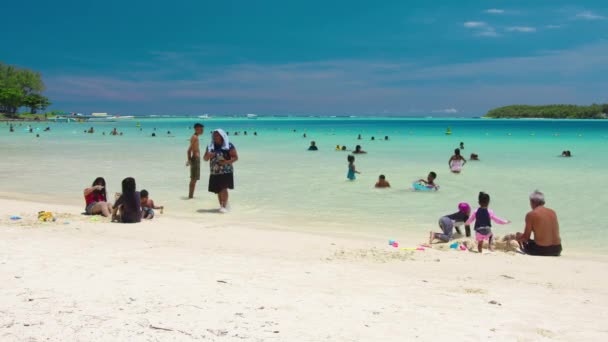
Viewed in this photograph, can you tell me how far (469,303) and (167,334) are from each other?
9.29ft

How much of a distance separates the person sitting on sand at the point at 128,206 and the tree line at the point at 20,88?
10522 centimetres

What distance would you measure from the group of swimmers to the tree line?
104 m

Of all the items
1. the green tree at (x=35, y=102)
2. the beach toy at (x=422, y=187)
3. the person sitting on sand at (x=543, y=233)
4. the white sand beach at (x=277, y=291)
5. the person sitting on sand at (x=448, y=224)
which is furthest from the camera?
the green tree at (x=35, y=102)

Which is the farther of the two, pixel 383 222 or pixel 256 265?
pixel 383 222

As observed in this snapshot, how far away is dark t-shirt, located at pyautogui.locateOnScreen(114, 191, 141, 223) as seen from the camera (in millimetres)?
8977

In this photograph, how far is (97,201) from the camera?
9906 mm

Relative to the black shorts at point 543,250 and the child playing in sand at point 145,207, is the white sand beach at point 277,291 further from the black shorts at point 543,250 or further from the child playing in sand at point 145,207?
the child playing in sand at point 145,207

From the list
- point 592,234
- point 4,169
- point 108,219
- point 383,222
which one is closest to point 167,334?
point 108,219

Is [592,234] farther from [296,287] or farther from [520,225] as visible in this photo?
[296,287]

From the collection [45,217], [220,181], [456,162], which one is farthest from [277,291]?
[456,162]

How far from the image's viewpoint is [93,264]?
5.63 meters

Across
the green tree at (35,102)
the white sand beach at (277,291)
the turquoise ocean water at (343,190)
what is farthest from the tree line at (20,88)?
the white sand beach at (277,291)

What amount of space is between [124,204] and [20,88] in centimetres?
11866

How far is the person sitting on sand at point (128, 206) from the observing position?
8922mm
